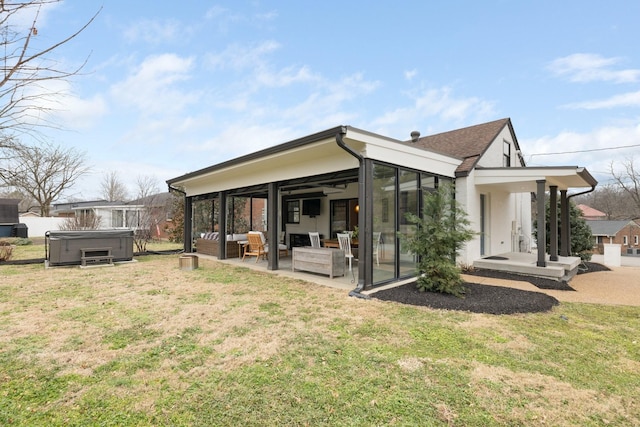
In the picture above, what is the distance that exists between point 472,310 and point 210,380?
3.91 m

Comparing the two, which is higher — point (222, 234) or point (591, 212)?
point (591, 212)

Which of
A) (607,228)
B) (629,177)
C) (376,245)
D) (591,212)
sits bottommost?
(607,228)

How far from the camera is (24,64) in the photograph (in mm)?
1718

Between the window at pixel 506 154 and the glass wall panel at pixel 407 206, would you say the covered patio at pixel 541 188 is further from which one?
the glass wall panel at pixel 407 206

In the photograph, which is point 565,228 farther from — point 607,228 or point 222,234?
point 607,228

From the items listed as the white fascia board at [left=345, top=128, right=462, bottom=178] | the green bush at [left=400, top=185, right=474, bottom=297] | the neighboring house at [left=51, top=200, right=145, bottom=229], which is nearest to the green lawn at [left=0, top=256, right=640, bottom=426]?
the green bush at [left=400, top=185, right=474, bottom=297]

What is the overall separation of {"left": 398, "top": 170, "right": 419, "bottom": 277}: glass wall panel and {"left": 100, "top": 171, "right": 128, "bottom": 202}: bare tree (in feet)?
108

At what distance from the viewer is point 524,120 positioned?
15164 millimetres

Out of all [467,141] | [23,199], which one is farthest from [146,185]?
[467,141]

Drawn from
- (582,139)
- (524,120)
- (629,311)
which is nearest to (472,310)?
(629,311)

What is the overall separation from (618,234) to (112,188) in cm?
6059

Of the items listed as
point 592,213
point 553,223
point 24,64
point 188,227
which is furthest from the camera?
point 592,213

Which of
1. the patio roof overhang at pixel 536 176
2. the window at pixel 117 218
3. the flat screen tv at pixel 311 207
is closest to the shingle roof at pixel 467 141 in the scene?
the patio roof overhang at pixel 536 176

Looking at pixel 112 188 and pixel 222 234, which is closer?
pixel 222 234
